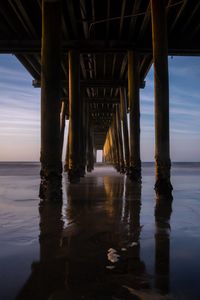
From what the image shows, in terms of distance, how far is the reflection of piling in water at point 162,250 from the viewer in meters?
2.50

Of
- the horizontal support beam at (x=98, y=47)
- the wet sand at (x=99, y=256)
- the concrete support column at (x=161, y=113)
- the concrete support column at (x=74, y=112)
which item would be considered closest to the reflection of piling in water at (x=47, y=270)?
the wet sand at (x=99, y=256)

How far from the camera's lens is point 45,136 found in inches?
296

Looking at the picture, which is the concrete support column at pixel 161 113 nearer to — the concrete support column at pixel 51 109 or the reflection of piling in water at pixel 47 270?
the concrete support column at pixel 51 109

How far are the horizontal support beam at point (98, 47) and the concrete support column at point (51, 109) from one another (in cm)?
467

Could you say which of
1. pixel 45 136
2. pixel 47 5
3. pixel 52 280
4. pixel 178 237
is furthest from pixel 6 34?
pixel 52 280

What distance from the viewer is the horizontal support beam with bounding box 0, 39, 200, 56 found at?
39.7 ft

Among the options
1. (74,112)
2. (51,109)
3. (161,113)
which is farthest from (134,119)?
(51,109)

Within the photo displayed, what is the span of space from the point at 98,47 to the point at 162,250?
412 inches

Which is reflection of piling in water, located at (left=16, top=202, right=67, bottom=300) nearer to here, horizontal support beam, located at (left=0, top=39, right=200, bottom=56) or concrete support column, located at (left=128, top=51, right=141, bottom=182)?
horizontal support beam, located at (left=0, top=39, right=200, bottom=56)

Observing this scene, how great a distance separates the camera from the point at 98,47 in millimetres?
12805

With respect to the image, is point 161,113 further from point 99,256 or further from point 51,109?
point 99,256

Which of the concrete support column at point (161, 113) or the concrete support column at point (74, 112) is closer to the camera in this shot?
the concrete support column at point (161, 113)

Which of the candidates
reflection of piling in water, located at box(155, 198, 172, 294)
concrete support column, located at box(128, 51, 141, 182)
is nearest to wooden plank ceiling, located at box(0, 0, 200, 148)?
concrete support column, located at box(128, 51, 141, 182)

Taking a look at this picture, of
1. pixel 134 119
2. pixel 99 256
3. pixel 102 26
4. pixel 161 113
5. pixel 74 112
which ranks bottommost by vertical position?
pixel 99 256
